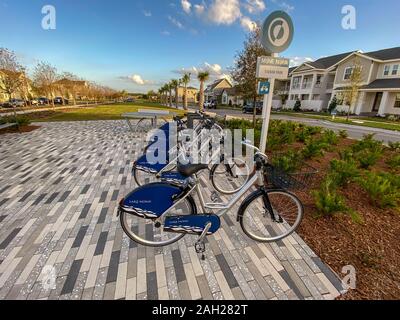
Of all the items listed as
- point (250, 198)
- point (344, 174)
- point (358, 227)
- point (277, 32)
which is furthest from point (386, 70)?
point (250, 198)

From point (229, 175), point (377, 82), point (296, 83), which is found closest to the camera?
point (229, 175)

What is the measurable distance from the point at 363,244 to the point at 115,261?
3.05 meters

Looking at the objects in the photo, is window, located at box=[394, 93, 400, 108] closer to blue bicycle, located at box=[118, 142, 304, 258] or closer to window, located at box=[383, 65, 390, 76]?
window, located at box=[383, 65, 390, 76]

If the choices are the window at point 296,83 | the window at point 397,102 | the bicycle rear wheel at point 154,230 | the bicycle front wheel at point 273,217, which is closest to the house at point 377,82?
the window at point 397,102

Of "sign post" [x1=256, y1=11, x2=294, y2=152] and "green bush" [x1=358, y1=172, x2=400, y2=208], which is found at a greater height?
"sign post" [x1=256, y1=11, x2=294, y2=152]

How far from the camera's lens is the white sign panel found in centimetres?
348

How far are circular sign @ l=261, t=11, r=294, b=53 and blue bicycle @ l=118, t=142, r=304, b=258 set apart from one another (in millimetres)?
2258

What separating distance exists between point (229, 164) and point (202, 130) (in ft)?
3.34

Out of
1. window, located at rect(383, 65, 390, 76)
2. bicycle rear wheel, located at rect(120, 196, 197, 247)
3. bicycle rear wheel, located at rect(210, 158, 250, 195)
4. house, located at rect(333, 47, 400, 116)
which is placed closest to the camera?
bicycle rear wheel, located at rect(120, 196, 197, 247)

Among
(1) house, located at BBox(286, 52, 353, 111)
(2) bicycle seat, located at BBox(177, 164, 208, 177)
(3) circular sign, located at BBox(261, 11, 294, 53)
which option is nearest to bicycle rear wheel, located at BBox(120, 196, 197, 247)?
(2) bicycle seat, located at BBox(177, 164, 208, 177)

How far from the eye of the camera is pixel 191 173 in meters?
2.25

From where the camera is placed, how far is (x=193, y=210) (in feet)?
7.73

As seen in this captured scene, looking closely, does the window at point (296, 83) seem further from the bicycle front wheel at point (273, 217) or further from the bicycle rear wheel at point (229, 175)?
the bicycle front wheel at point (273, 217)

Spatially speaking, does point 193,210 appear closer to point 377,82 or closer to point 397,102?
point 397,102
